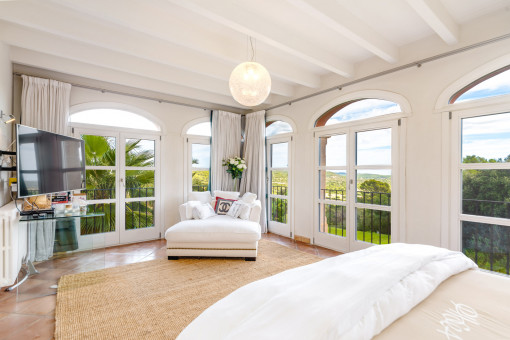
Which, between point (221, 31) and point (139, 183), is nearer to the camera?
point (221, 31)

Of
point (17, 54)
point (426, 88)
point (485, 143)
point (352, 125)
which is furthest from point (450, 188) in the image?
point (17, 54)

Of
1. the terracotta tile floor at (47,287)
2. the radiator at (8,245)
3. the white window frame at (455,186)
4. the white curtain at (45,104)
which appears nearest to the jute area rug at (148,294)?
the terracotta tile floor at (47,287)

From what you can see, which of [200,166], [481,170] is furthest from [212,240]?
[481,170]

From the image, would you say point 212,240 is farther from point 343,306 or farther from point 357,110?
point 357,110

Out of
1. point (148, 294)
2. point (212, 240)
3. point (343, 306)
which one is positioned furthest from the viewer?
point (212, 240)

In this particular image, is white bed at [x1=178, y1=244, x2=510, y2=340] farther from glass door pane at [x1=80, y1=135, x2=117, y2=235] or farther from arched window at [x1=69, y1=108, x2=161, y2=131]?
arched window at [x1=69, y1=108, x2=161, y2=131]

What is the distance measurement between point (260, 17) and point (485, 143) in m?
2.59

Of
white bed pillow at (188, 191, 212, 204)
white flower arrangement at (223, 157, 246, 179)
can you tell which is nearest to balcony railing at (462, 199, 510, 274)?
white flower arrangement at (223, 157, 246, 179)

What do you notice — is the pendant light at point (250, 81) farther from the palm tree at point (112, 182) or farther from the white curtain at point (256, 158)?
the palm tree at point (112, 182)

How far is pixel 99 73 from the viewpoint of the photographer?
11.5ft

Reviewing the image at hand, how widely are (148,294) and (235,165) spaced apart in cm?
277

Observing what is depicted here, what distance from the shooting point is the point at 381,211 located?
11.0 feet

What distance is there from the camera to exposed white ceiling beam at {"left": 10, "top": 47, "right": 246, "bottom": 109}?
305cm

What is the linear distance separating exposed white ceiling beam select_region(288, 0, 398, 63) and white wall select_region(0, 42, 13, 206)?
9.97 ft
